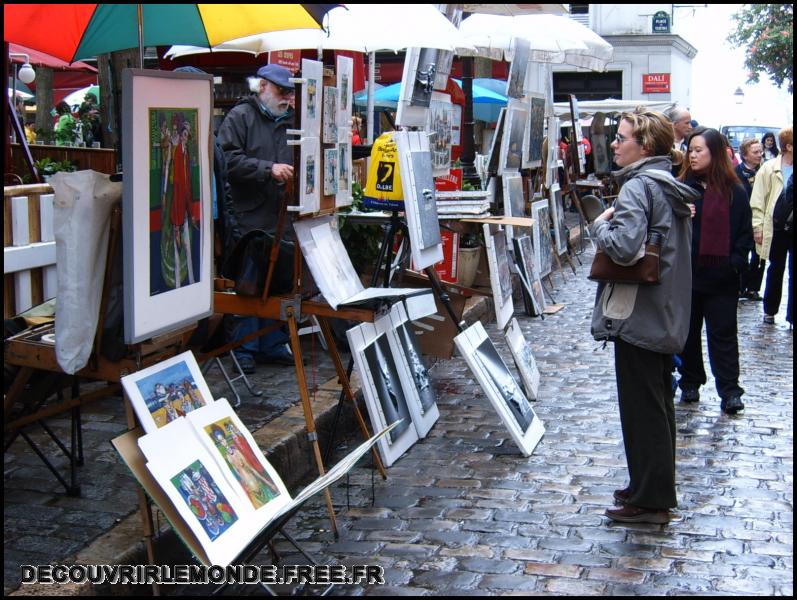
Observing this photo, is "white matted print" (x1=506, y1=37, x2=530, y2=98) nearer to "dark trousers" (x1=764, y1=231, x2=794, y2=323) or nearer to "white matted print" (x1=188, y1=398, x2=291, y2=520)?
"dark trousers" (x1=764, y1=231, x2=794, y2=323)

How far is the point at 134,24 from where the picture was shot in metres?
5.12

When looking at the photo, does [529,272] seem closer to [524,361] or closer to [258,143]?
[524,361]

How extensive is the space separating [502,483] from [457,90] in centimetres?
656

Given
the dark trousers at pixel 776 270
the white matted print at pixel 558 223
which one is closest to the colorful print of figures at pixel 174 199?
the dark trousers at pixel 776 270

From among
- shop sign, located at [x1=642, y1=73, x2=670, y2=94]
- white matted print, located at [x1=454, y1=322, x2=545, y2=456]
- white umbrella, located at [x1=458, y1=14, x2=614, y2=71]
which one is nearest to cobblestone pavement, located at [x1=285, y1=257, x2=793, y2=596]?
white matted print, located at [x1=454, y1=322, x2=545, y2=456]

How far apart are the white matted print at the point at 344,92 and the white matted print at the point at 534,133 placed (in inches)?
215

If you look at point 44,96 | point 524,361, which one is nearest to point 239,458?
point 524,361

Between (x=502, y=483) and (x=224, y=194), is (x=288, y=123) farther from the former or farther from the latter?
(x=502, y=483)

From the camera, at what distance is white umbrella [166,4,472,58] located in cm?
707

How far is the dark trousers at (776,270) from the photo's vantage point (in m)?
10.2

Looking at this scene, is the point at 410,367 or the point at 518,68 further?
the point at 518,68

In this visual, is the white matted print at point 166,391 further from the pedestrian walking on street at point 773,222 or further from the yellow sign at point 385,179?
the pedestrian walking on street at point 773,222

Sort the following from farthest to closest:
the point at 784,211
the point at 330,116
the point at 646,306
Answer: the point at 784,211 < the point at 330,116 < the point at 646,306

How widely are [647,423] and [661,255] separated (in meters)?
0.81
